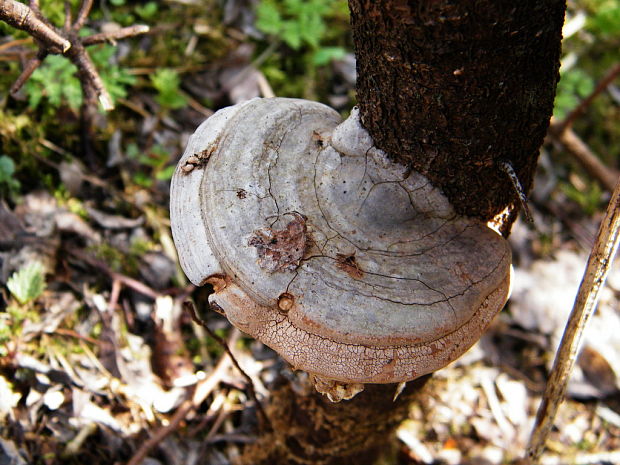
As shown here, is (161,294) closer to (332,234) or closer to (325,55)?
(332,234)

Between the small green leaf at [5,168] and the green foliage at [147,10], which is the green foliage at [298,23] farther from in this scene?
the small green leaf at [5,168]

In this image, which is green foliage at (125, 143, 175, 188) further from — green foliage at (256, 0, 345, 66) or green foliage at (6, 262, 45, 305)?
green foliage at (256, 0, 345, 66)

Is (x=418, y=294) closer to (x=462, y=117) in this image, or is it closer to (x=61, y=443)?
(x=462, y=117)

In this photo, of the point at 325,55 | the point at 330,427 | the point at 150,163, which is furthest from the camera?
the point at 325,55

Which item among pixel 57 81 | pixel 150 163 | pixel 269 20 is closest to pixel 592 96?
pixel 269 20

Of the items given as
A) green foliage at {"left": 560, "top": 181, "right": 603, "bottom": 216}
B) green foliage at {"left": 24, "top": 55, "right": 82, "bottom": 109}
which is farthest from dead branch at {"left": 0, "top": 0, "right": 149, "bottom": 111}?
green foliage at {"left": 560, "top": 181, "right": 603, "bottom": 216}

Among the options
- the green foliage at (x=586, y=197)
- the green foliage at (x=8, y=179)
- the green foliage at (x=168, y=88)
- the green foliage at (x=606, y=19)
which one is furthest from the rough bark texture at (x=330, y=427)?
the green foliage at (x=606, y=19)
